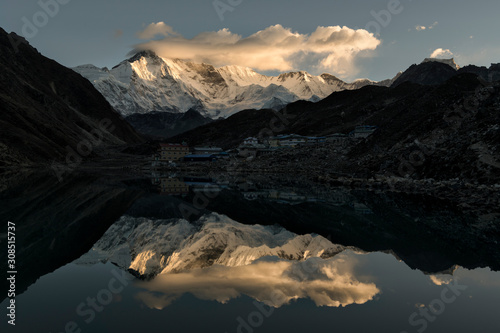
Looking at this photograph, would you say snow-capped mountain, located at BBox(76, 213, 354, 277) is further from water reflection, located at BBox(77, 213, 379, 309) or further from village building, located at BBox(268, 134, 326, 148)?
village building, located at BBox(268, 134, 326, 148)

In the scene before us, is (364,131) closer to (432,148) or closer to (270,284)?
(432,148)

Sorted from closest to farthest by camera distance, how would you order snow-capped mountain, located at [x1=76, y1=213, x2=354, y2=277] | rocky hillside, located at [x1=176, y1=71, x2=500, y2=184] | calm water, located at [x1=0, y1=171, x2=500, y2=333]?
calm water, located at [x1=0, y1=171, x2=500, y2=333] → snow-capped mountain, located at [x1=76, y1=213, x2=354, y2=277] → rocky hillside, located at [x1=176, y1=71, x2=500, y2=184]

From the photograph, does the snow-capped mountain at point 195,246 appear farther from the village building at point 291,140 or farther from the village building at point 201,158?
the village building at point 291,140

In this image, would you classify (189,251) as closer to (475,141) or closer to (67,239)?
(67,239)

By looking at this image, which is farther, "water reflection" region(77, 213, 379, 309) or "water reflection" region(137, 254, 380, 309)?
"water reflection" region(77, 213, 379, 309)

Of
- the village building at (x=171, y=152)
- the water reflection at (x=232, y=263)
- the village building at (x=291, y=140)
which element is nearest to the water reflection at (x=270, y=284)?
the water reflection at (x=232, y=263)

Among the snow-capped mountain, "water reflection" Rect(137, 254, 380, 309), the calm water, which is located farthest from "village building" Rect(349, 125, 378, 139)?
"water reflection" Rect(137, 254, 380, 309)
